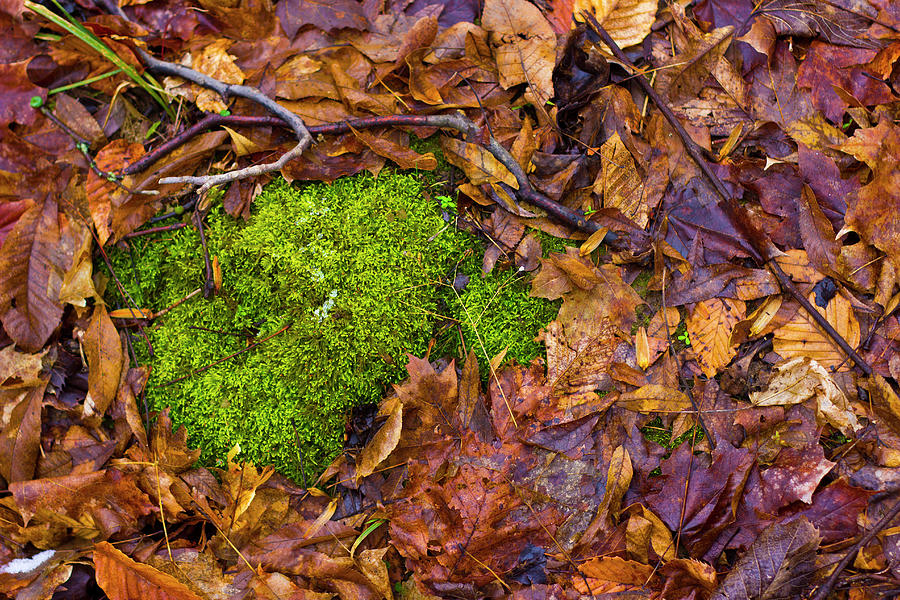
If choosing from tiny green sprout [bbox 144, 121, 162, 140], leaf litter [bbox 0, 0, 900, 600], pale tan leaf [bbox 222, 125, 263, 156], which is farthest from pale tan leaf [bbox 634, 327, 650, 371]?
tiny green sprout [bbox 144, 121, 162, 140]

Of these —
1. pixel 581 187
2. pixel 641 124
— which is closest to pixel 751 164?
pixel 641 124

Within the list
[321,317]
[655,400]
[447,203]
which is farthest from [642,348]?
[321,317]

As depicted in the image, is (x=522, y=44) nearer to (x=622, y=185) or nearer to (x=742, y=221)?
(x=622, y=185)

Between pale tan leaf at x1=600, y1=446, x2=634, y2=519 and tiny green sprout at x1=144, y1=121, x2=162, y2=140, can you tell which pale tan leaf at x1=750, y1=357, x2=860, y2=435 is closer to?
pale tan leaf at x1=600, y1=446, x2=634, y2=519

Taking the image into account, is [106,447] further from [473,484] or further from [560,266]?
[560,266]

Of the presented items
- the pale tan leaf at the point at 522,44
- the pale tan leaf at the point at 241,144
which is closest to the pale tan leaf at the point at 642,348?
the pale tan leaf at the point at 522,44
